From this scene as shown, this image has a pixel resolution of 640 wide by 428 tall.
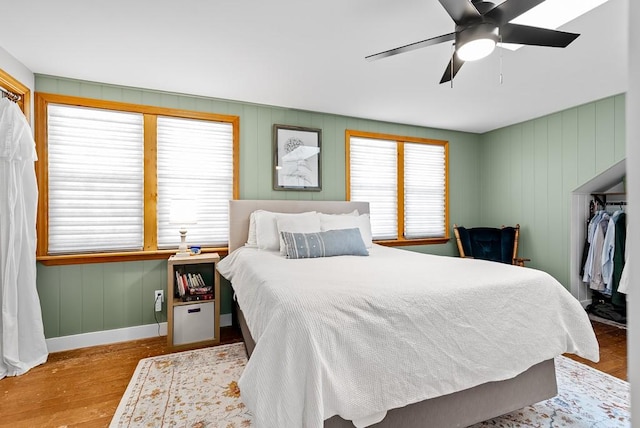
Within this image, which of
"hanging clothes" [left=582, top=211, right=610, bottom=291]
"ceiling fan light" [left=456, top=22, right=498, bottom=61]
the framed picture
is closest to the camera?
"ceiling fan light" [left=456, top=22, right=498, bottom=61]

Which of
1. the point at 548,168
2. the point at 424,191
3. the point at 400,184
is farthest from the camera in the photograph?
the point at 424,191

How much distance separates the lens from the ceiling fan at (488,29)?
1.53 meters

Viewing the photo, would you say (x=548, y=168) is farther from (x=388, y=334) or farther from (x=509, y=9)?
(x=388, y=334)

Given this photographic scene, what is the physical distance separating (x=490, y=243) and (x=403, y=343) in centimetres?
341

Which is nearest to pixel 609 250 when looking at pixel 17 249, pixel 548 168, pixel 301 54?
pixel 548 168

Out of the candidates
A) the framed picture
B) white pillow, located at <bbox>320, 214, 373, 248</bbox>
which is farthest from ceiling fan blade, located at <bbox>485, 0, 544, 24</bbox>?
the framed picture

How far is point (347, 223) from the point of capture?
3.26 metres

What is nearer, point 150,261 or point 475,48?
point 475,48

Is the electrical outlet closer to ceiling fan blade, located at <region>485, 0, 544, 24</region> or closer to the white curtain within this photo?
the white curtain

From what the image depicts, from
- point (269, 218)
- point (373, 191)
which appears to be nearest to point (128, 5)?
point (269, 218)

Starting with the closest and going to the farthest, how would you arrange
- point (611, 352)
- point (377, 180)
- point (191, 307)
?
point (611, 352) → point (191, 307) → point (377, 180)

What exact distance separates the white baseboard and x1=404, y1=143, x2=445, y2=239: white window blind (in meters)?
3.22

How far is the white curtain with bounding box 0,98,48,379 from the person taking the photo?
233 cm

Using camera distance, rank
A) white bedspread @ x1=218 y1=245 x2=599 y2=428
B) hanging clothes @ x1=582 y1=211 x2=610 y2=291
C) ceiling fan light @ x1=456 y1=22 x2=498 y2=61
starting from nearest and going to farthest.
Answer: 1. white bedspread @ x1=218 y1=245 x2=599 y2=428
2. ceiling fan light @ x1=456 y1=22 x2=498 y2=61
3. hanging clothes @ x1=582 y1=211 x2=610 y2=291
